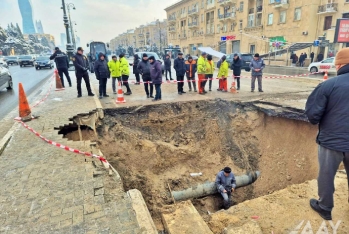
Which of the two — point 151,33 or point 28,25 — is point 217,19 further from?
point 28,25

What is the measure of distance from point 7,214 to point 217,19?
46065 millimetres

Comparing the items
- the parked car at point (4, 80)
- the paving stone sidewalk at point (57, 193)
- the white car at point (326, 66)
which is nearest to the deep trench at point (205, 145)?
the paving stone sidewalk at point (57, 193)

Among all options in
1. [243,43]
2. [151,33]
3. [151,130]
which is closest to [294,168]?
[151,130]

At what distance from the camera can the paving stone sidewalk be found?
249 cm

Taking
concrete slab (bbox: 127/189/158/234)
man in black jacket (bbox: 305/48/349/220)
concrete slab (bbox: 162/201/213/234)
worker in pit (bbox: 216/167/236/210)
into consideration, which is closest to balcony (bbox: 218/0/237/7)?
worker in pit (bbox: 216/167/236/210)

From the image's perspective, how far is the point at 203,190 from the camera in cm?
626

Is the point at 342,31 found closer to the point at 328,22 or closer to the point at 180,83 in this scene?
the point at 180,83

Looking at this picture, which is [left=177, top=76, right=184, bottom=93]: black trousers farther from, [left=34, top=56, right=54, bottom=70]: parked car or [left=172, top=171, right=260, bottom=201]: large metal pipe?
[left=34, top=56, right=54, bottom=70]: parked car

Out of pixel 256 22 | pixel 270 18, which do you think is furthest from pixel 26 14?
pixel 270 18

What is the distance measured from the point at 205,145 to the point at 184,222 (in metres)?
4.98

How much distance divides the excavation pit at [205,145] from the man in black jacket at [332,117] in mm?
3835

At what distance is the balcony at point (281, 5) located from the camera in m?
29.1

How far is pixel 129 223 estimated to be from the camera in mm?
2494

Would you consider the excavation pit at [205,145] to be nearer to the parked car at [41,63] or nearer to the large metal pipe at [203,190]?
the large metal pipe at [203,190]
